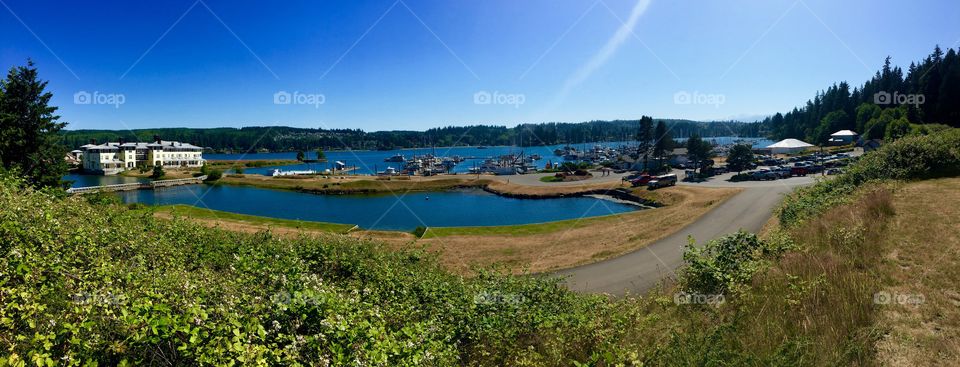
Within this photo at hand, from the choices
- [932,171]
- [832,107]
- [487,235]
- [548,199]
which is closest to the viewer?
[932,171]

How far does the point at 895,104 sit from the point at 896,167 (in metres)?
95.2

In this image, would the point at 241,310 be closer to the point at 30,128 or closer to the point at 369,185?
the point at 30,128

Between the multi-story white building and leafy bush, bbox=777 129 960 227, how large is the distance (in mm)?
147437

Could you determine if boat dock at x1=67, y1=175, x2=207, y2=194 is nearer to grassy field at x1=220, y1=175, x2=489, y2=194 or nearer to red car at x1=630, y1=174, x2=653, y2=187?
grassy field at x1=220, y1=175, x2=489, y2=194

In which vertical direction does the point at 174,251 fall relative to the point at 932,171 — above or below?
below

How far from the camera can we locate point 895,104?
87.6 m

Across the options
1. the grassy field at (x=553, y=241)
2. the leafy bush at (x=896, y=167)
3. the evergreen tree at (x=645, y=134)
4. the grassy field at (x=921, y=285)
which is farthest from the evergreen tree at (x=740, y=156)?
the grassy field at (x=921, y=285)

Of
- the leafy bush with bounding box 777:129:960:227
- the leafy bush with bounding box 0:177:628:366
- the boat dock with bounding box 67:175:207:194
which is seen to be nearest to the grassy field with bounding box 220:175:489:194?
the boat dock with bounding box 67:175:207:194

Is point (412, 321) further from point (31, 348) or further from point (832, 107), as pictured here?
point (832, 107)

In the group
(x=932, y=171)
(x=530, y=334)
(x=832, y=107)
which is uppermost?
(x=832, y=107)

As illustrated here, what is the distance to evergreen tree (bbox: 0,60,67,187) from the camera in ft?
88.6

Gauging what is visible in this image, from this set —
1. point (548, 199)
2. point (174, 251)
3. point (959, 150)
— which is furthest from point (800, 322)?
point (548, 199)

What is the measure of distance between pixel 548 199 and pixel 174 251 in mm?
60146

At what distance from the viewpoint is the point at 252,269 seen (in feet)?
26.5
